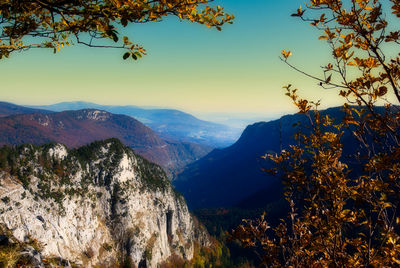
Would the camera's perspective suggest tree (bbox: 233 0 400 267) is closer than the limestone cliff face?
Yes

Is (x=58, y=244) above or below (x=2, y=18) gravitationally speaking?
below

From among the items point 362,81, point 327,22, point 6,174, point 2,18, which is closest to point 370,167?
point 362,81

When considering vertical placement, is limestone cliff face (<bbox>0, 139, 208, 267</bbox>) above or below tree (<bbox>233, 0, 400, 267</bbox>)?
below

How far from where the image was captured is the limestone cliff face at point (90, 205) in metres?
63.5

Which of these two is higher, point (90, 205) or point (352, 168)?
point (352, 168)

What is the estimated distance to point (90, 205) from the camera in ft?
287

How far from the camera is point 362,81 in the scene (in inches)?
150

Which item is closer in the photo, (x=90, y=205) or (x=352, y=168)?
(x=352, y=168)

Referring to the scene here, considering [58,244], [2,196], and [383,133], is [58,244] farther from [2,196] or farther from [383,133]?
[383,133]

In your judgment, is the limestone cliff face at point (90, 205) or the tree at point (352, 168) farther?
the limestone cliff face at point (90, 205)

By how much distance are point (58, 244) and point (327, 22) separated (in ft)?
283

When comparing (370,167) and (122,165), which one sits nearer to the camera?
(370,167)

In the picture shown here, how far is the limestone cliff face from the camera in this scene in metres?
63.5

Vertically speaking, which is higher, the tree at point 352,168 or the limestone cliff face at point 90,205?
the tree at point 352,168
